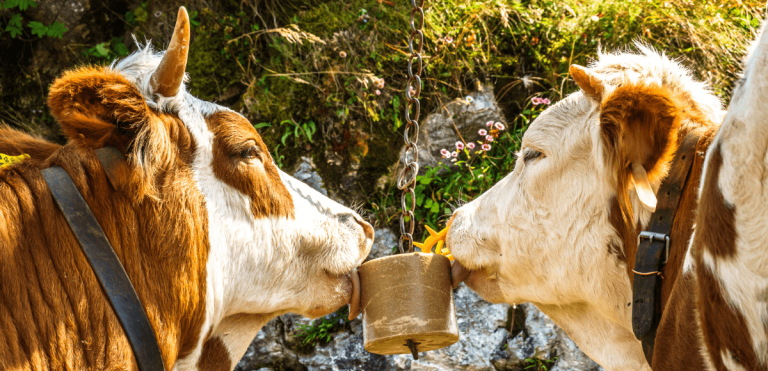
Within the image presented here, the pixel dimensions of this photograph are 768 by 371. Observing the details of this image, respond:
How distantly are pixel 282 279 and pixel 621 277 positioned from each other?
1.23 metres

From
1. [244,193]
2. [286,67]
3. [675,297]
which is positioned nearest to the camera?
[675,297]

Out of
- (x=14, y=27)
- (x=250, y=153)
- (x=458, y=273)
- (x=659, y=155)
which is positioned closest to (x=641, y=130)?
(x=659, y=155)

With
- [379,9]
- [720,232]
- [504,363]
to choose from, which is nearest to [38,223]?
[720,232]

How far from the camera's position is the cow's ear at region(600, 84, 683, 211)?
204cm

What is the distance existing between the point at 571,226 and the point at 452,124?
2505mm

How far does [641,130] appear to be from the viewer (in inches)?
81.9

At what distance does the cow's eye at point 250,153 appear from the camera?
2.26 m

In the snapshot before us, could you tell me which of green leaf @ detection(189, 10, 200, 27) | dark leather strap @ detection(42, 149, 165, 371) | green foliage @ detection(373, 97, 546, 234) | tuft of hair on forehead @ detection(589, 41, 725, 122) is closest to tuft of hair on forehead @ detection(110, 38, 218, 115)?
dark leather strap @ detection(42, 149, 165, 371)

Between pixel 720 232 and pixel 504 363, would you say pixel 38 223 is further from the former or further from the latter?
pixel 504 363

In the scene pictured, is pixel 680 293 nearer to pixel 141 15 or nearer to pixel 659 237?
pixel 659 237

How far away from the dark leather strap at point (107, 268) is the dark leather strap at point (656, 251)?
1501 mm

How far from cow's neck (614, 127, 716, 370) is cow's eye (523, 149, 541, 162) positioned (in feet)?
1.63

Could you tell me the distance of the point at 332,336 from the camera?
4.21m

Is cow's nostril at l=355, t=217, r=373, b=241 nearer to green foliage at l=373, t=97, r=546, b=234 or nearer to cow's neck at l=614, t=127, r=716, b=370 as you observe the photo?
cow's neck at l=614, t=127, r=716, b=370
